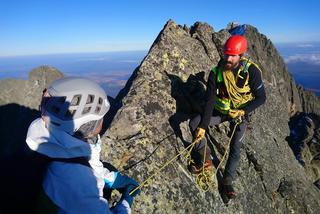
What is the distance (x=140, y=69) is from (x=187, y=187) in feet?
15.8

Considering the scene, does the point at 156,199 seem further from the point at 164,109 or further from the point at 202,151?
the point at 164,109

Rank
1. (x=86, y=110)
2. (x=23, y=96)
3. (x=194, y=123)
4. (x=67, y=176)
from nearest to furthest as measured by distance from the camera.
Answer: (x=67, y=176)
(x=86, y=110)
(x=194, y=123)
(x=23, y=96)

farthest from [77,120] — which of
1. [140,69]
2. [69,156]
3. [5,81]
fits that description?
[5,81]

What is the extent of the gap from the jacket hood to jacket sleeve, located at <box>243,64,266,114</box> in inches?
269

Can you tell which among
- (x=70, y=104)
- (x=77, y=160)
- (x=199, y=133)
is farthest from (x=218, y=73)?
(x=77, y=160)

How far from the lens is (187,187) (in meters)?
9.00

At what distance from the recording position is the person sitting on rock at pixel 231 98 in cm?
952

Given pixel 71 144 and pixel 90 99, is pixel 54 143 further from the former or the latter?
pixel 90 99

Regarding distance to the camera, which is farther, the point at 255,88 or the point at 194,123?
the point at 255,88

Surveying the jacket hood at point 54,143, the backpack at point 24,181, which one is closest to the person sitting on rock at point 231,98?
the jacket hood at point 54,143

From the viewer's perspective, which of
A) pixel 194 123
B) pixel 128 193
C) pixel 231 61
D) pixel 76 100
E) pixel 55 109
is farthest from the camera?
pixel 194 123

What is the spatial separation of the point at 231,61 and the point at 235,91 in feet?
3.53

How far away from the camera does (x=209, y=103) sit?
9.68 meters

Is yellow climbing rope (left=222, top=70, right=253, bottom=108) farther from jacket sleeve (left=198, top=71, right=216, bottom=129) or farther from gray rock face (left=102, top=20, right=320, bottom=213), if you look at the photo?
gray rock face (left=102, top=20, right=320, bottom=213)
